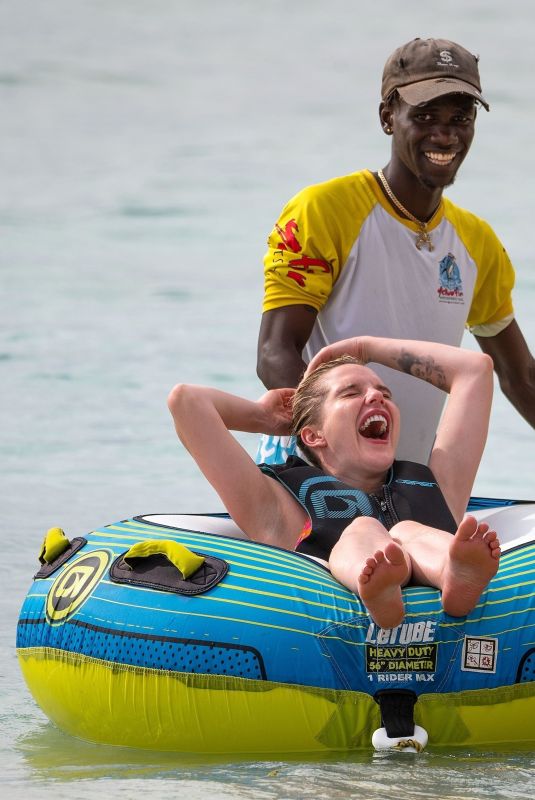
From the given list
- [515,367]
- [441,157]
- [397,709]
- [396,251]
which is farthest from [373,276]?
[397,709]

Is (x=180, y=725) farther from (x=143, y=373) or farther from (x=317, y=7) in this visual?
(x=317, y=7)

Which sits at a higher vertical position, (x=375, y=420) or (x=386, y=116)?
(x=386, y=116)

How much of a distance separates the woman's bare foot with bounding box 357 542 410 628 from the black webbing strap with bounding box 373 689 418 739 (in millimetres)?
160

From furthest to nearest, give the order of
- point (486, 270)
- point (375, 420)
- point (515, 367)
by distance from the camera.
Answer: point (515, 367), point (486, 270), point (375, 420)

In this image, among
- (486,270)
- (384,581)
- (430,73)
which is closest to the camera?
(384,581)

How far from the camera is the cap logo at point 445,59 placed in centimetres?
360

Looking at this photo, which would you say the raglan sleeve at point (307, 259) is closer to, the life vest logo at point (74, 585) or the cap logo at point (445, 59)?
the cap logo at point (445, 59)

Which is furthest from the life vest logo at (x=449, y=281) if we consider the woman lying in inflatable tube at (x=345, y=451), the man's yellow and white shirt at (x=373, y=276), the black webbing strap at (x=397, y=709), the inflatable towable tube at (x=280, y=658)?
the black webbing strap at (x=397, y=709)

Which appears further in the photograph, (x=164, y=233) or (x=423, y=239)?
(x=164, y=233)

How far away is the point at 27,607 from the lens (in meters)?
3.17

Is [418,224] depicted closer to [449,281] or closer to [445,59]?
[449,281]

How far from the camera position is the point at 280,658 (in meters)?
2.71

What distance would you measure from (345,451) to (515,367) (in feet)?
3.24

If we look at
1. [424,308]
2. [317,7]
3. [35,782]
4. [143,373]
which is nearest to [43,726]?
[35,782]
